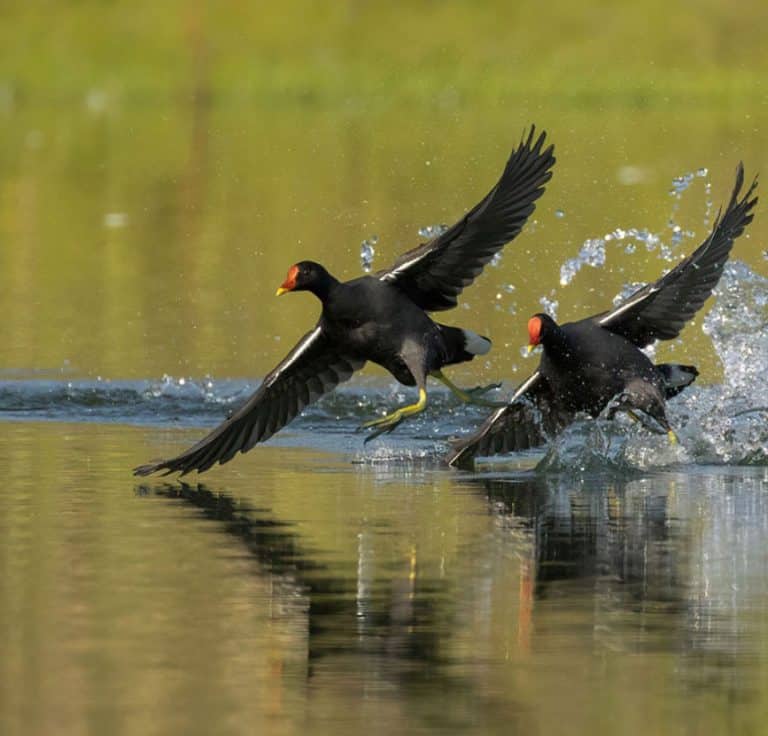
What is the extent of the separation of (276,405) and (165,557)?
8.53 ft

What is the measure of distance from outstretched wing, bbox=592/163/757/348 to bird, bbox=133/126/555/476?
2.30 feet

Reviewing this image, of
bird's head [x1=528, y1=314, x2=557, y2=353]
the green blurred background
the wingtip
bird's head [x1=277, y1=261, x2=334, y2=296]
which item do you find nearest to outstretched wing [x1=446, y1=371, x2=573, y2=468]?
bird's head [x1=528, y1=314, x2=557, y2=353]

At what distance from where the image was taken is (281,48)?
44.8m

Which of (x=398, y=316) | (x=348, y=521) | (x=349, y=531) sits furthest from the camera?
(x=398, y=316)

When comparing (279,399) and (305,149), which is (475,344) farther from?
(305,149)

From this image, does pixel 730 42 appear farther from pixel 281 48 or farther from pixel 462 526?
pixel 462 526

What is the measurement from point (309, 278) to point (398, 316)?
17.6 inches

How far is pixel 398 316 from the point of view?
1091cm

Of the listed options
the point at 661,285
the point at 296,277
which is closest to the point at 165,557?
the point at 296,277

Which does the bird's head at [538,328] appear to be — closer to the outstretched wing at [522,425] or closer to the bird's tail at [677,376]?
the outstretched wing at [522,425]

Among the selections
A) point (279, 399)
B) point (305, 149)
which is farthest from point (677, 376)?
point (305, 149)

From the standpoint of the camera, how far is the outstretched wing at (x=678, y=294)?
11406 mm

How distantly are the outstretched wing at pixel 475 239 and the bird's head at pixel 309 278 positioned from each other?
36 centimetres

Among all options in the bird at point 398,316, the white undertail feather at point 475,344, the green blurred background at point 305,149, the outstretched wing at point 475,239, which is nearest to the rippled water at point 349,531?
the green blurred background at point 305,149
